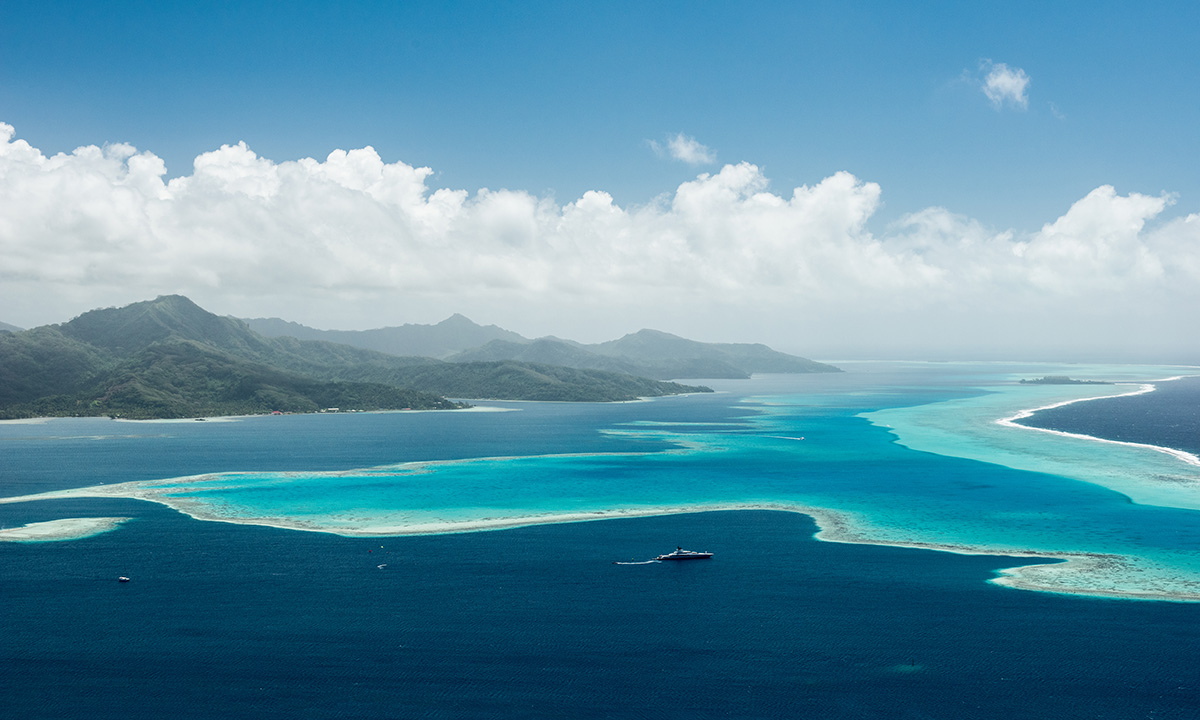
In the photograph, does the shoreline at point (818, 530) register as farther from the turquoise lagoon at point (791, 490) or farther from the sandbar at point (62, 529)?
the sandbar at point (62, 529)

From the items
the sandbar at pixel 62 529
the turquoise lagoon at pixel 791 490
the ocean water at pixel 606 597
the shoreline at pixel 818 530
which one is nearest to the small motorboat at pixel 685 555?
the ocean water at pixel 606 597

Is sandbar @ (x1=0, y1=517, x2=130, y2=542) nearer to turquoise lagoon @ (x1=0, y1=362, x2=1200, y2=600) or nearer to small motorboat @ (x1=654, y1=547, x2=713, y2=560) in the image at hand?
turquoise lagoon @ (x1=0, y1=362, x2=1200, y2=600)

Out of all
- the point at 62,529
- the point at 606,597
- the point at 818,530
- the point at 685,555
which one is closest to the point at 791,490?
the point at 818,530

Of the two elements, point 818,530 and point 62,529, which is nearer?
point 818,530

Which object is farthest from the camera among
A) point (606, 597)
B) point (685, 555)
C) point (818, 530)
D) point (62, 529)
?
point (62, 529)

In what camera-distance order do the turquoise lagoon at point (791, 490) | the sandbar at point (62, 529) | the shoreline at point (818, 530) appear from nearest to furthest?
1. the shoreline at point (818, 530)
2. the turquoise lagoon at point (791, 490)
3. the sandbar at point (62, 529)

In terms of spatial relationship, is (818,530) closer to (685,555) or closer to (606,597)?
(685,555)

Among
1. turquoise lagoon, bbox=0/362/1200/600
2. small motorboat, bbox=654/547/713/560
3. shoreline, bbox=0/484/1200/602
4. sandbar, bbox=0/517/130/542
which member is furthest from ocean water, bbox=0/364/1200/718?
sandbar, bbox=0/517/130/542
